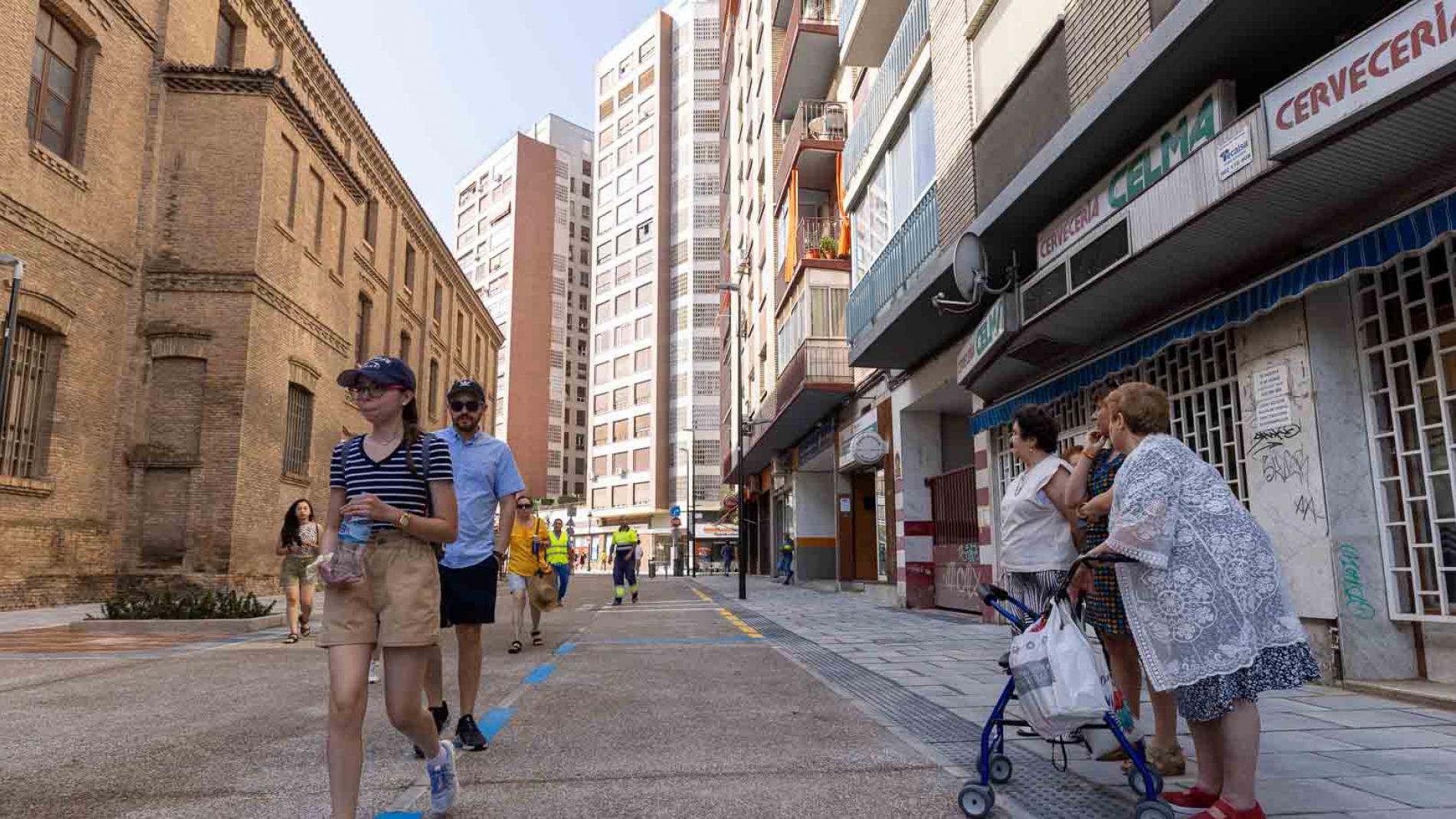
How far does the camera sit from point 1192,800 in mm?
3686

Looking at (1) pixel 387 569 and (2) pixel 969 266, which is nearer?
(1) pixel 387 569

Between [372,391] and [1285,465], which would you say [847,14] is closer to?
[1285,465]

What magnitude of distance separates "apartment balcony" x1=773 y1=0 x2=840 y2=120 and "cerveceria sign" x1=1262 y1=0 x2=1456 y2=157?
691 inches

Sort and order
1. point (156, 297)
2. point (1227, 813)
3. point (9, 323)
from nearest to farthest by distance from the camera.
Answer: point (1227, 813) < point (9, 323) < point (156, 297)

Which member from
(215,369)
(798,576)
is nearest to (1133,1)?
(215,369)

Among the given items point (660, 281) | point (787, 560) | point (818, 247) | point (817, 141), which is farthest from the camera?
point (660, 281)

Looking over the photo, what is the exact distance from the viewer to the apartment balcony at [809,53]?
→ 875 inches

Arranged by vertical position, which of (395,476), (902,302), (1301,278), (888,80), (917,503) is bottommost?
(395,476)

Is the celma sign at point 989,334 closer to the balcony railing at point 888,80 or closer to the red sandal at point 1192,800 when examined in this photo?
the balcony railing at point 888,80

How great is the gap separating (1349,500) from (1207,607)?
4213 mm

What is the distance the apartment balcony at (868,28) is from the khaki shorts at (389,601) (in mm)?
15840

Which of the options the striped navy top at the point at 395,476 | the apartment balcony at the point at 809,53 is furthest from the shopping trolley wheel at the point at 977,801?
the apartment balcony at the point at 809,53

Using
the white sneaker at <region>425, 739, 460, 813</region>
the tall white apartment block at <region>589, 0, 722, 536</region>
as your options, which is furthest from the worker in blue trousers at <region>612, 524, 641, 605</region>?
the tall white apartment block at <region>589, 0, 722, 536</region>

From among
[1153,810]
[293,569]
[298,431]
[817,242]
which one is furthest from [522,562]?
[298,431]
